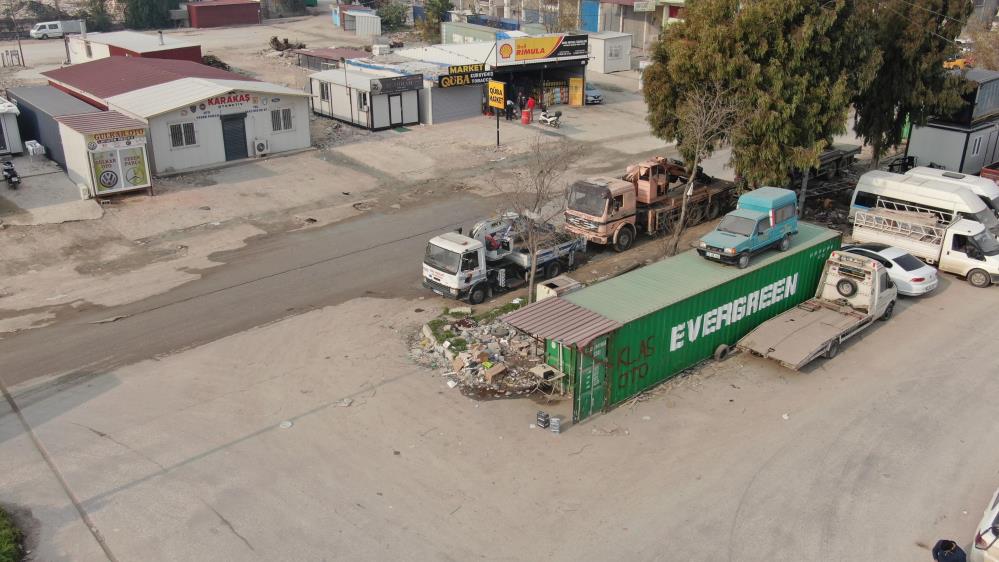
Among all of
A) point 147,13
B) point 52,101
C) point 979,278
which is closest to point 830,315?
point 979,278

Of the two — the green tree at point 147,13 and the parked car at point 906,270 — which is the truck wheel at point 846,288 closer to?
the parked car at point 906,270

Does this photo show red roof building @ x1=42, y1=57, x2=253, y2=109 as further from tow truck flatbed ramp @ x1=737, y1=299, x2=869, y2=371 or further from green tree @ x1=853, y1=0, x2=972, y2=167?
tow truck flatbed ramp @ x1=737, y1=299, x2=869, y2=371

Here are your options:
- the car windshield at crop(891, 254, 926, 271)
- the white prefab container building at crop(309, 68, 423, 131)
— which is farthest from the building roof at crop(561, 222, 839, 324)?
the white prefab container building at crop(309, 68, 423, 131)

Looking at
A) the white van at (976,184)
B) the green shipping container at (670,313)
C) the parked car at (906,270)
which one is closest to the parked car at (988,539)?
the green shipping container at (670,313)

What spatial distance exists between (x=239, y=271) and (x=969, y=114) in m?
29.3

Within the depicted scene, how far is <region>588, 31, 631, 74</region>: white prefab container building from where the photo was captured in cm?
5791

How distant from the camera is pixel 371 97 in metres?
41.6

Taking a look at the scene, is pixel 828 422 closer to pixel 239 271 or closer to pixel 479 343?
pixel 479 343

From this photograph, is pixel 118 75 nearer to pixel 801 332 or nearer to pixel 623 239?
pixel 623 239

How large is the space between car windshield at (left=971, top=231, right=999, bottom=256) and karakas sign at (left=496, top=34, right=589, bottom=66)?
26513mm

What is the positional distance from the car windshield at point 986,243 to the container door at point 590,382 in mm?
14823

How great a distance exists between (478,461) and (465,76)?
103ft

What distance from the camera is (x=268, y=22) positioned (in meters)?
79.4

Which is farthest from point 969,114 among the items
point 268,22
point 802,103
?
point 268,22
